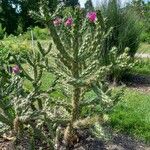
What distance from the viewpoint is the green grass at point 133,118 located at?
6770 mm

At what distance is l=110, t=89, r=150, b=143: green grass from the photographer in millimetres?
6770

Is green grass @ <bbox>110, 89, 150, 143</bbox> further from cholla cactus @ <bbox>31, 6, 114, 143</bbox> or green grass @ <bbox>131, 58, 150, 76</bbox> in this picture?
green grass @ <bbox>131, 58, 150, 76</bbox>

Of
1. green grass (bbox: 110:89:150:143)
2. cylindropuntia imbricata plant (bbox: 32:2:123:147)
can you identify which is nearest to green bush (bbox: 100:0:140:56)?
green grass (bbox: 110:89:150:143)

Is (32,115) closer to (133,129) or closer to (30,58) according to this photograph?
(30,58)

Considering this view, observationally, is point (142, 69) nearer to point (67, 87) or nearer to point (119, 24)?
point (119, 24)

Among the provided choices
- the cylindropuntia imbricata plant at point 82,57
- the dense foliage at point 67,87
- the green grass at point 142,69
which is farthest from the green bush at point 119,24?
the cylindropuntia imbricata plant at point 82,57

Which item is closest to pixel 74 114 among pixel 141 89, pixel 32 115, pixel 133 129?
pixel 32 115

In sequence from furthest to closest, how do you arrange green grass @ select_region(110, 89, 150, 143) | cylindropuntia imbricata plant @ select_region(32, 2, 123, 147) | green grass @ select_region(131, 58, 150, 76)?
green grass @ select_region(131, 58, 150, 76), green grass @ select_region(110, 89, 150, 143), cylindropuntia imbricata plant @ select_region(32, 2, 123, 147)

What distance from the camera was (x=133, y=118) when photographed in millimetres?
7328

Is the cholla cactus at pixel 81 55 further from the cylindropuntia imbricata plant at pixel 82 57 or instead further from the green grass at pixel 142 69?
the green grass at pixel 142 69

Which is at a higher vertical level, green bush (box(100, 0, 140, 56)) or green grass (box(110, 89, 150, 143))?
green bush (box(100, 0, 140, 56))

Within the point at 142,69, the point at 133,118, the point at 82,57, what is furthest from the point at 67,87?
the point at 142,69

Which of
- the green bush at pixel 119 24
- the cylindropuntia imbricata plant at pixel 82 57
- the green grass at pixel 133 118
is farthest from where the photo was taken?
the green bush at pixel 119 24

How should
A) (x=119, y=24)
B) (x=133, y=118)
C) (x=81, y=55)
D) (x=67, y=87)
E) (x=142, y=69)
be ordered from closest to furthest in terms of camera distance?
(x=81, y=55), (x=67, y=87), (x=133, y=118), (x=119, y=24), (x=142, y=69)
